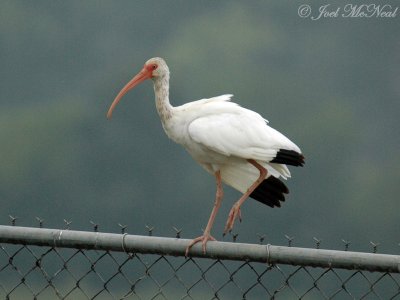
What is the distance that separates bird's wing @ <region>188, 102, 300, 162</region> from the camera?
520 cm

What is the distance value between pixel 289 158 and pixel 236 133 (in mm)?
523

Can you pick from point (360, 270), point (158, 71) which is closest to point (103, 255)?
point (360, 270)

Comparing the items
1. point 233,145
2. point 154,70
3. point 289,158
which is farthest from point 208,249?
point 154,70

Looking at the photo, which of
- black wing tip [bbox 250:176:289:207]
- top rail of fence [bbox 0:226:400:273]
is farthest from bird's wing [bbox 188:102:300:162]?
top rail of fence [bbox 0:226:400:273]

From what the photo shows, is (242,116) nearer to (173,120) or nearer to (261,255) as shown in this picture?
(173,120)

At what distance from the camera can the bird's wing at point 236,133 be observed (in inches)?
205

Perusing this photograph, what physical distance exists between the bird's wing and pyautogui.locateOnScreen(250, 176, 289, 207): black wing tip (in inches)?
11.0

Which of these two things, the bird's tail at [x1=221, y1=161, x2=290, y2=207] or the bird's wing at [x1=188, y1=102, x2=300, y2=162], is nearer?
the bird's wing at [x1=188, y1=102, x2=300, y2=162]

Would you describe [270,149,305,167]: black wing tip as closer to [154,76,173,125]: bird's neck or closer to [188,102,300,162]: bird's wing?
[188,102,300,162]: bird's wing

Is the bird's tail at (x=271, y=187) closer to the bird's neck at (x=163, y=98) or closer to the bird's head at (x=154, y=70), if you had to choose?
the bird's neck at (x=163, y=98)

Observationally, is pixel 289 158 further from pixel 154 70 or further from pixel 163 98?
pixel 154 70

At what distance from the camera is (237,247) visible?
3.40 m

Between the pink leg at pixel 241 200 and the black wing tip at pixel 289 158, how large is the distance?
0.29 metres

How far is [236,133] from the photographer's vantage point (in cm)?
538
